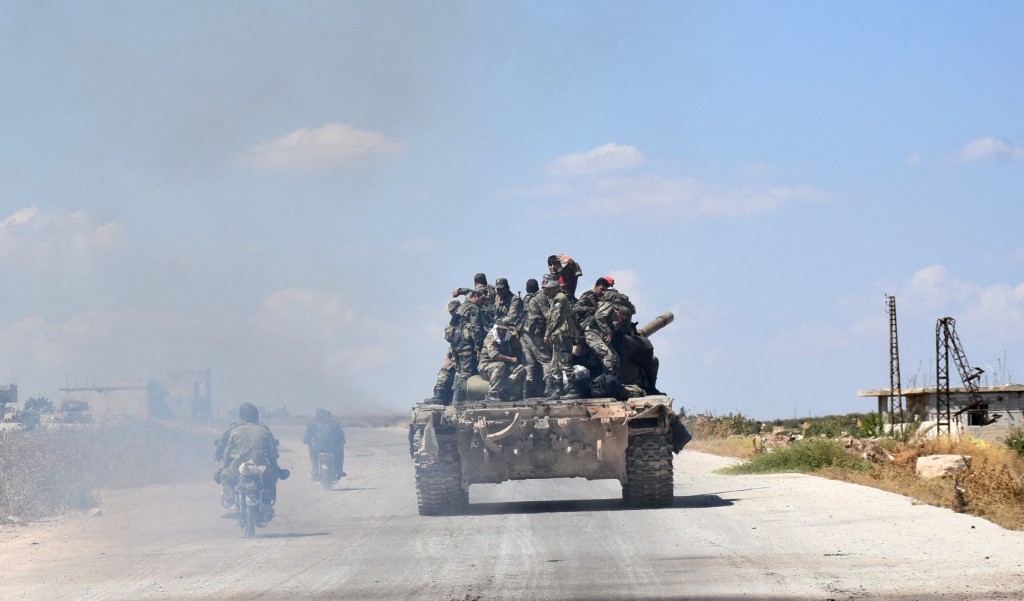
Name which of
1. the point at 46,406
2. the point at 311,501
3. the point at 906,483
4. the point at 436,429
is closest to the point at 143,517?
the point at 311,501

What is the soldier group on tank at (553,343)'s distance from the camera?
61.4 feet

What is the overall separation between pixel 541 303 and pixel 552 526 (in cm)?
429

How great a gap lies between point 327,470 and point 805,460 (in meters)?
9.64

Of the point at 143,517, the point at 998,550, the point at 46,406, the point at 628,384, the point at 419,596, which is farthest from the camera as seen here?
the point at 46,406

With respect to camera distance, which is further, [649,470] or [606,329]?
[606,329]

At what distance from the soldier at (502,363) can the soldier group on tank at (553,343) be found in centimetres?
1

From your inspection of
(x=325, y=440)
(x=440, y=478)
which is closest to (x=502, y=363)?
(x=440, y=478)

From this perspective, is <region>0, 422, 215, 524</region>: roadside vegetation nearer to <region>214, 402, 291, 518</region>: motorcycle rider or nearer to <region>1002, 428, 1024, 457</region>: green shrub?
<region>214, 402, 291, 518</region>: motorcycle rider

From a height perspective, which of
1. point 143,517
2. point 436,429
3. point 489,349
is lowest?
point 143,517

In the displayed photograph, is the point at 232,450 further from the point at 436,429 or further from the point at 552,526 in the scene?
the point at 552,526

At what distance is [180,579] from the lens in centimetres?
1234

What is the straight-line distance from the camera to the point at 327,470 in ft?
87.8

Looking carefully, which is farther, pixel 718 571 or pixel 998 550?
pixel 998 550

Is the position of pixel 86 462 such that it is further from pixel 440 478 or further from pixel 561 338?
pixel 561 338
